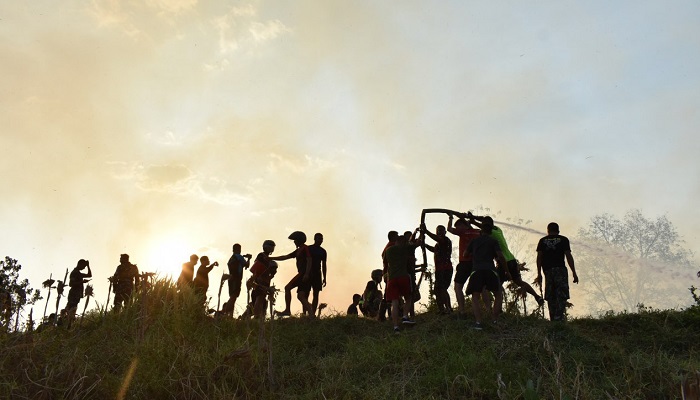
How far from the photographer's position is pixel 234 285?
1149cm

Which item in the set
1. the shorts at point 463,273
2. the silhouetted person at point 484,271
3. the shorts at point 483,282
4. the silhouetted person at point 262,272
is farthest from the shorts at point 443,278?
the silhouetted person at point 262,272

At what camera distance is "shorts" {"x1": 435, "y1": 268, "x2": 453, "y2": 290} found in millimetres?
10859

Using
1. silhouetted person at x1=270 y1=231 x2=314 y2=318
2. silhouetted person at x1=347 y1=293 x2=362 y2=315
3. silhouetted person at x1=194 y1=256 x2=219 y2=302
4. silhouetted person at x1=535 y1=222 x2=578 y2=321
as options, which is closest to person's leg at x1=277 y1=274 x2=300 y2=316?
silhouetted person at x1=270 y1=231 x2=314 y2=318

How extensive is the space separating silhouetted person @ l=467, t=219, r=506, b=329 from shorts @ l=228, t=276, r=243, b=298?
5319mm

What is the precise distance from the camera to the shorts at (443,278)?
1086cm

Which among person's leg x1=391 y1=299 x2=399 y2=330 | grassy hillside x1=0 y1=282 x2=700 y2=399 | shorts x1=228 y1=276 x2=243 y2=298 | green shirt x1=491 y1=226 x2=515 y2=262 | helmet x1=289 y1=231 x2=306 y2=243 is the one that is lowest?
grassy hillside x1=0 y1=282 x2=700 y2=399

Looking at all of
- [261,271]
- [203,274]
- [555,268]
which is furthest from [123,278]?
[555,268]

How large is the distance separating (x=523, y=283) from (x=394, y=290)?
2776 millimetres

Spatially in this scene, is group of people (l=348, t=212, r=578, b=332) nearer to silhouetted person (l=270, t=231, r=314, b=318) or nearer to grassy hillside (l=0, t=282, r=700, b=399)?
grassy hillside (l=0, t=282, r=700, b=399)

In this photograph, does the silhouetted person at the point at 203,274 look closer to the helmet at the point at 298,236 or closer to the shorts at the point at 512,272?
the helmet at the point at 298,236

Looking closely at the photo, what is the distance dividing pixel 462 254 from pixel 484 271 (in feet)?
→ 3.91

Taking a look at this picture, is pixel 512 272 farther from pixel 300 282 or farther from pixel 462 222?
pixel 300 282

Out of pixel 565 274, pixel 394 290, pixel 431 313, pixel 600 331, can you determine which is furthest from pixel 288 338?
pixel 600 331

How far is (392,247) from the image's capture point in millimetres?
9688
